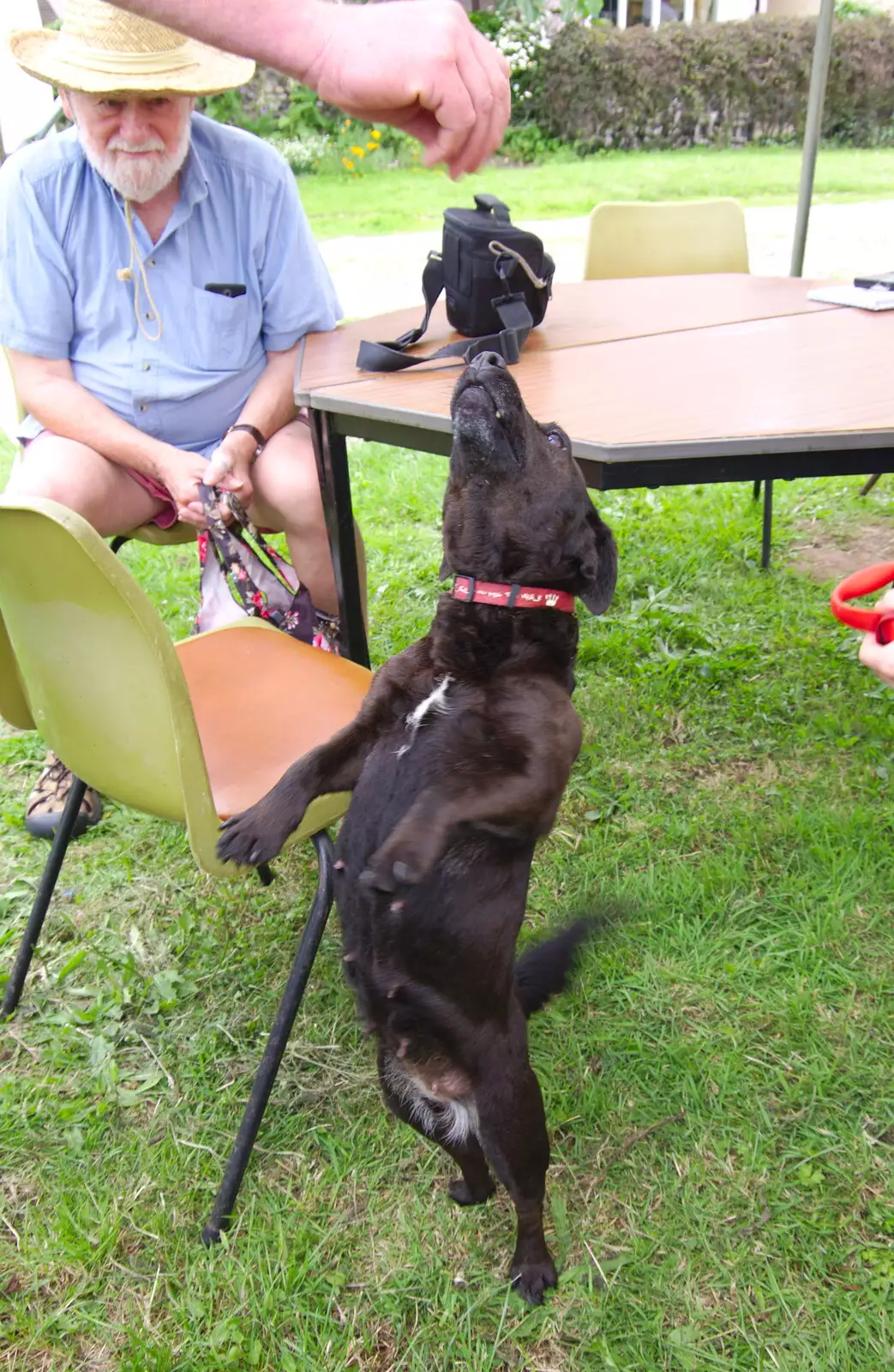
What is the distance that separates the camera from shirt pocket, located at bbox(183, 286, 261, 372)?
299 cm

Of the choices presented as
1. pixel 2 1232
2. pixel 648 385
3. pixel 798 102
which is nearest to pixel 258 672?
pixel 648 385

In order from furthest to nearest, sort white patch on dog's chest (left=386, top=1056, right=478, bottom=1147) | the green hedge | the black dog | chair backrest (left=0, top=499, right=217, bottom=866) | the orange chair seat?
the green hedge, the orange chair seat, white patch on dog's chest (left=386, top=1056, right=478, bottom=1147), the black dog, chair backrest (left=0, top=499, right=217, bottom=866)

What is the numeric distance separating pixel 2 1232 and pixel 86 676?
42.4 inches

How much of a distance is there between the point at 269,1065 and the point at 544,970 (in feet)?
1.74

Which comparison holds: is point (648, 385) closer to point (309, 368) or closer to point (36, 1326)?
point (309, 368)

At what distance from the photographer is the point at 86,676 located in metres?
1.71

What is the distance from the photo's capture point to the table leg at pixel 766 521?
13.3 ft

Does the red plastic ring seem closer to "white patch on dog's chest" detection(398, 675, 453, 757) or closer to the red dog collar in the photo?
the red dog collar

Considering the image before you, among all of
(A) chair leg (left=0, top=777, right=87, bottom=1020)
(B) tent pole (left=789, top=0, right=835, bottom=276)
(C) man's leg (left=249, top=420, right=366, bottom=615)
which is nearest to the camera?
(A) chair leg (left=0, top=777, right=87, bottom=1020)

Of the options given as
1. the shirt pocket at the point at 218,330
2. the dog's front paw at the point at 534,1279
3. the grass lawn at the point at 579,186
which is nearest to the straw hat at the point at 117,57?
the shirt pocket at the point at 218,330

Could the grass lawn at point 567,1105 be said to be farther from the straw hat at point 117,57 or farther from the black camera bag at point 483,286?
the straw hat at point 117,57

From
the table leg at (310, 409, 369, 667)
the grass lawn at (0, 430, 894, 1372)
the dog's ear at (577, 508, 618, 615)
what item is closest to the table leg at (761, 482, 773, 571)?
the grass lawn at (0, 430, 894, 1372)

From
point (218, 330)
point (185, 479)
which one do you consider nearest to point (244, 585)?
point (185, 479)

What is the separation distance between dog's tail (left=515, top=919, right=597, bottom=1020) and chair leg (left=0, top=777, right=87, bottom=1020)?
3.35 ft
